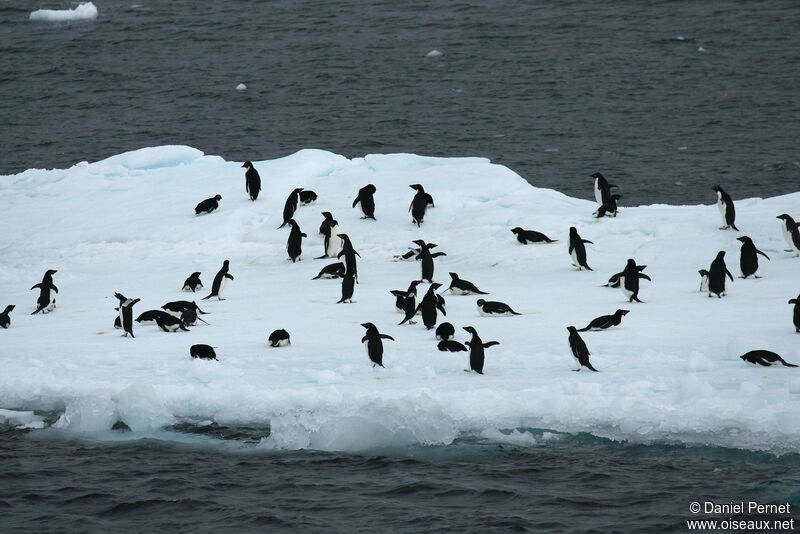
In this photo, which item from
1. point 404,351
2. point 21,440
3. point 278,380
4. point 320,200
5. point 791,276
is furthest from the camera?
point 320,200

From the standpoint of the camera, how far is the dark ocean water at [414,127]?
8.25 m

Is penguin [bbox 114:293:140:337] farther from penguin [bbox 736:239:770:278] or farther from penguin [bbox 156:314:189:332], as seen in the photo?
penguin [bbox 736:239:770:278]

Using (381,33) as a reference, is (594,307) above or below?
below

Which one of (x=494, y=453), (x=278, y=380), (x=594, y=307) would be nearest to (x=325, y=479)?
(x=494, y=453)

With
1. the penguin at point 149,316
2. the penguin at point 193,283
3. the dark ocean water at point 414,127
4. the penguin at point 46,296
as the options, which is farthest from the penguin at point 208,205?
the dark ocean water at point 414,127

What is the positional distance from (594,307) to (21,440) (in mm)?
7532

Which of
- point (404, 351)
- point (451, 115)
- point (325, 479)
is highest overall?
point (451, 115)

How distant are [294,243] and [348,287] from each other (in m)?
2.77

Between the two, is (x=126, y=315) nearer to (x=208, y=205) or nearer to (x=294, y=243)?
(x=294, y=243)

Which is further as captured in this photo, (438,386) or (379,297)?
(379,297)

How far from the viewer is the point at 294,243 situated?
17.0 metres

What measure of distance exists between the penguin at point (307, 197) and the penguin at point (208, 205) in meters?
1.55

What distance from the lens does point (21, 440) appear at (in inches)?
395

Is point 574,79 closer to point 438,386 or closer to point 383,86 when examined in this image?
point 383,86
